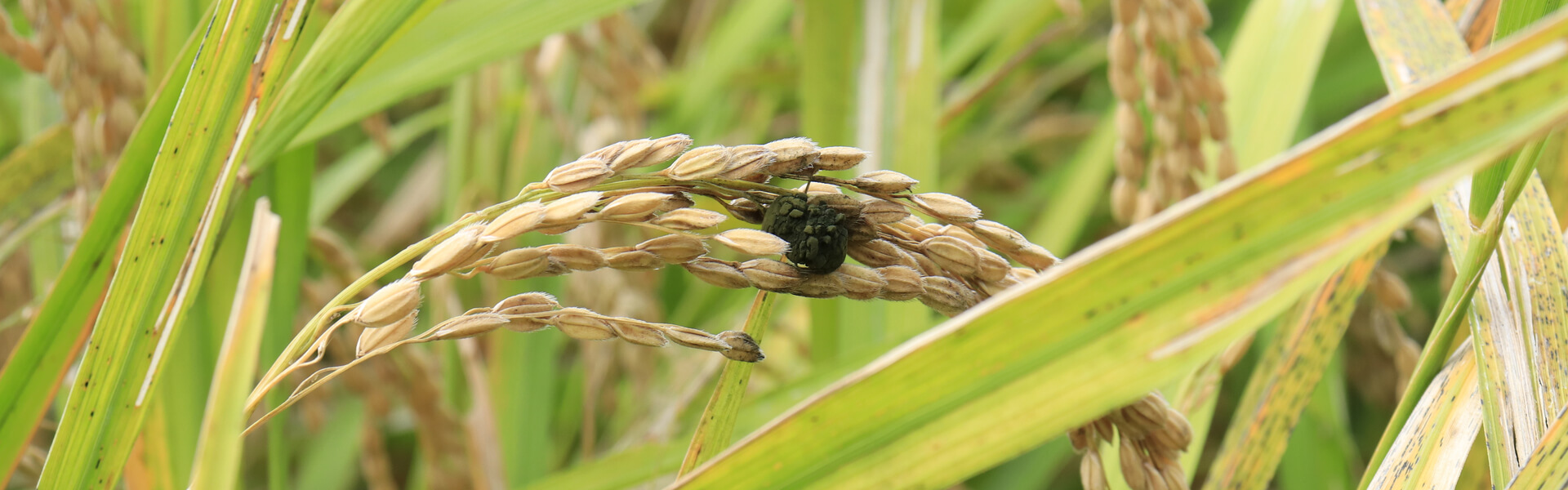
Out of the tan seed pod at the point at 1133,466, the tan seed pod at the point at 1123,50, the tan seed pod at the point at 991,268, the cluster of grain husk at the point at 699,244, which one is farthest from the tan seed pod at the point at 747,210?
the tan seed pod at the point at 1123,50

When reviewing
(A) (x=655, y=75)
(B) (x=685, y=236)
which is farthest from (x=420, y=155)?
(B) (x=685, y=236)

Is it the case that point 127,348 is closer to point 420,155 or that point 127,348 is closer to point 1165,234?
point 1165,234

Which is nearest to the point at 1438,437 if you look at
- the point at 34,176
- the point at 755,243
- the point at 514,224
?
the point at 755,243

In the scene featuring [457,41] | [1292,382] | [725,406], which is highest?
[457,41]

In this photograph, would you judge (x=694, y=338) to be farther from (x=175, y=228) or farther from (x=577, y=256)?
(x=175, y=228)

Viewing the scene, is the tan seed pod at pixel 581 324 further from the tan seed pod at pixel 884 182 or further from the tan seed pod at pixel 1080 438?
the tan seed pod at pixel 1080 438
